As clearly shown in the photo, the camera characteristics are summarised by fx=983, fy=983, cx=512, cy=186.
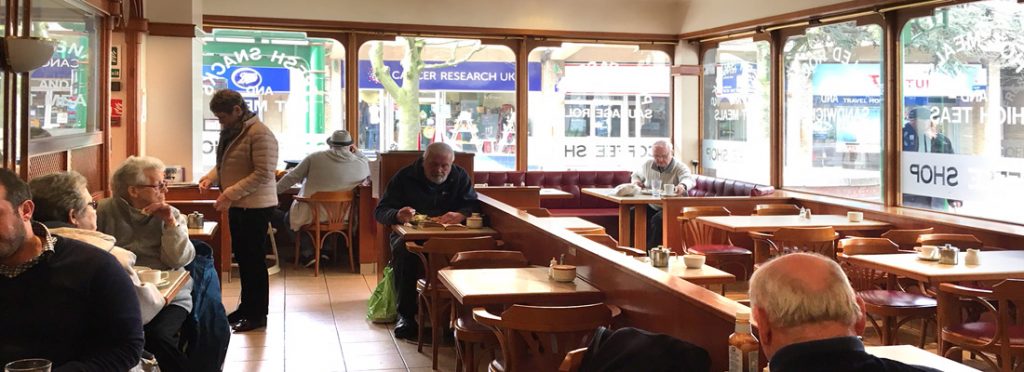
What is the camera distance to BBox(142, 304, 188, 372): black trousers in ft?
13.6

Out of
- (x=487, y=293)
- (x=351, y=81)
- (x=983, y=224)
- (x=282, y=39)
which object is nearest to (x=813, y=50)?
(x=983, y=224)

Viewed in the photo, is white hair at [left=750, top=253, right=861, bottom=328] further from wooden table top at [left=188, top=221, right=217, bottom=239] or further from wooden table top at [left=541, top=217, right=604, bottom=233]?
wooden table top at [left=541, top=217, right=604, bottom=233]

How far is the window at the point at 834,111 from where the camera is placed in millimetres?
8805

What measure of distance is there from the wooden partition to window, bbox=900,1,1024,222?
3822 millimetres

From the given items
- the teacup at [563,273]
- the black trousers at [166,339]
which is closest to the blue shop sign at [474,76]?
the teacup at [563,273]

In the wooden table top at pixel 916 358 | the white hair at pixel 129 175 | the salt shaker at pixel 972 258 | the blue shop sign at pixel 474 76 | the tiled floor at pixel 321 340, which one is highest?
the blue shop sign at pixel 474 76

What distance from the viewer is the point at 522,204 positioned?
8.71 metres

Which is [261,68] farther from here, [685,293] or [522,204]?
[685,293]

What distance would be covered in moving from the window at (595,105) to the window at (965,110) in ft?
13.3

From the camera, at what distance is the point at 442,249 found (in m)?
5.71

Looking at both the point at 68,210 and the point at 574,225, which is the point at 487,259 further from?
the point at 68,210

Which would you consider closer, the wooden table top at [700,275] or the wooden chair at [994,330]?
the wooden chair at [994,330]

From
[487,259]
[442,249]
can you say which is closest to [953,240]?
[487,259]

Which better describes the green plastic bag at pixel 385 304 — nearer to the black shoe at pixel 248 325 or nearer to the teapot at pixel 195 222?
the black shoe at pixel 248 325
